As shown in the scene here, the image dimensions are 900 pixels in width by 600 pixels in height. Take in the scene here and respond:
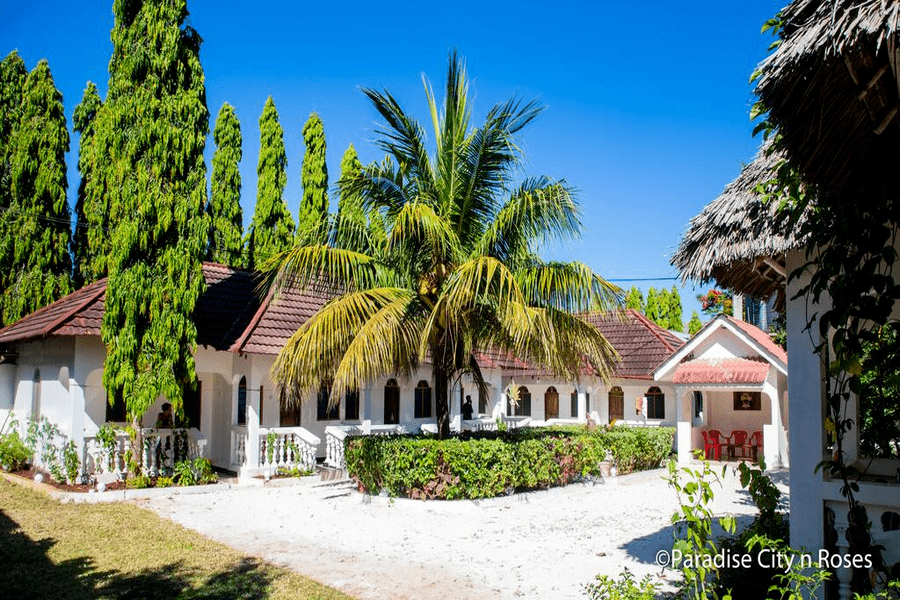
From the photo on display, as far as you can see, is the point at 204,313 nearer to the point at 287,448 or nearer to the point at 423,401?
the point at 287,448

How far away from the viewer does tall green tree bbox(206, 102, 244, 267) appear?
99.9ft

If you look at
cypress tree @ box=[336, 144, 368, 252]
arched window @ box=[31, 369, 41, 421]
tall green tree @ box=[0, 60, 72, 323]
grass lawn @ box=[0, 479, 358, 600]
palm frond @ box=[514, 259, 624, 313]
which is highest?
tall green tree @ box=[0, 60, 72, 323]

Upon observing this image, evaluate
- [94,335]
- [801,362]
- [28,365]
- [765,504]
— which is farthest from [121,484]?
[801,362]

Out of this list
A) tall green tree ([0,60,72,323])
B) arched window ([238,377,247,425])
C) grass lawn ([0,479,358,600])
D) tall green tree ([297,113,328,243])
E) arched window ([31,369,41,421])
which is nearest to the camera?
grass lawn ([0,479,358,600])

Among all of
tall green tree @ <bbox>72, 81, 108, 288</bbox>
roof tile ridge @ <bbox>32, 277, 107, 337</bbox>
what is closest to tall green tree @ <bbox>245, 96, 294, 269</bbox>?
tall green tree @ <bbox>72, 81, 108, 288</bbox>

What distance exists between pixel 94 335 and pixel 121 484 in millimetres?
3239

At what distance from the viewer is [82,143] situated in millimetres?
29094

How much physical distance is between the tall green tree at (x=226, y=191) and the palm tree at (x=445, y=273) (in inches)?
713

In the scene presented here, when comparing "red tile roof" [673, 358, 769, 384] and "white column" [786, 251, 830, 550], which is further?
"red tile roof" [673, 358, 769, 384]

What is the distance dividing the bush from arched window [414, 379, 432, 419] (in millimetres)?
10563

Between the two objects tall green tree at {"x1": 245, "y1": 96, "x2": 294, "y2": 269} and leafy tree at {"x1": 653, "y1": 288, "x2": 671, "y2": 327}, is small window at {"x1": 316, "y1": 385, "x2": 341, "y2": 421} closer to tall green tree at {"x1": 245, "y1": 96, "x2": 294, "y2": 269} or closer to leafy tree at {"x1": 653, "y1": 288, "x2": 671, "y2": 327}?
tall green tree at {"x1": 245, "y1": 96, "x2": 294, "y2": 269}

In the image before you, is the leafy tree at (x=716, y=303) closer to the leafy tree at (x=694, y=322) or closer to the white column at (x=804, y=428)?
the leafy tree at (x=694, y=322)

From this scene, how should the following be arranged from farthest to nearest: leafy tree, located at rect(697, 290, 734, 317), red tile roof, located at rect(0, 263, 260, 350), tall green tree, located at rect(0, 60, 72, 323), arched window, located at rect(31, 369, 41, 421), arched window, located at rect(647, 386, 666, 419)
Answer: leafy tree, located at rect(697, 290, 734, 317)
tall green tree, located at rect(0, 60, 72, 323)
arched window, located at rect(647, 386, 666, 419)
arched window, located at rect(31, 369, 41, 421)
red tile roof, located at rect(0, 263, 260, 350)

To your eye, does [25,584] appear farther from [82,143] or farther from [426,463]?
[82,143]
